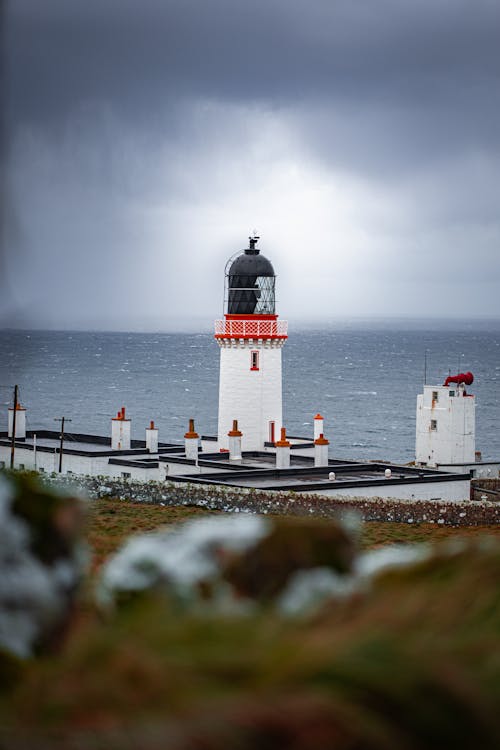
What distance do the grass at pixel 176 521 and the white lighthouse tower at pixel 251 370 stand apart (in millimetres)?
8075

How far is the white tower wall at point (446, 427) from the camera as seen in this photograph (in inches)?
1398

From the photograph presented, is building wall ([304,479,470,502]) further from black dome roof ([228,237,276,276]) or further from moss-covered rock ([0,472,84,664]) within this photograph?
Result: moss-covered rock ([0,472,84,664])

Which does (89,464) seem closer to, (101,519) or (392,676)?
(101,519)

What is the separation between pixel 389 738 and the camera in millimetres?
2832

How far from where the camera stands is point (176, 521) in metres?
22.3

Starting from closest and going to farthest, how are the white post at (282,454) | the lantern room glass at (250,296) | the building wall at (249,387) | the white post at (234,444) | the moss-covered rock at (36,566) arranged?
the moss-covered rock at (36,566) → the white post at (282,454) → the white post at (234,444) → the building wall at (249,387) → the lantern room glass at (250,296)

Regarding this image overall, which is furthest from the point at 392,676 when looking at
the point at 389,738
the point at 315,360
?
the point at 315,360

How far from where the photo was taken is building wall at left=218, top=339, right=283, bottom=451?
3459 cm

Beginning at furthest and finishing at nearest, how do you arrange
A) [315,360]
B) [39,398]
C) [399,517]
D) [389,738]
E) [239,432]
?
[315,360]
[39,398]
[239,432]
[399,517]
[389,738]

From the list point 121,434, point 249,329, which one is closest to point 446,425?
point 249,329

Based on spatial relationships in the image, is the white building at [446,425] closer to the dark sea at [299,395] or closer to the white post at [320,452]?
the white post at [320,452]

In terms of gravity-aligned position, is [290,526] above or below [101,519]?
above

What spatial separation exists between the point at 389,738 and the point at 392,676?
0.15 m

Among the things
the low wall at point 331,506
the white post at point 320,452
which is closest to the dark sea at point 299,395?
the white post at point 320,452
